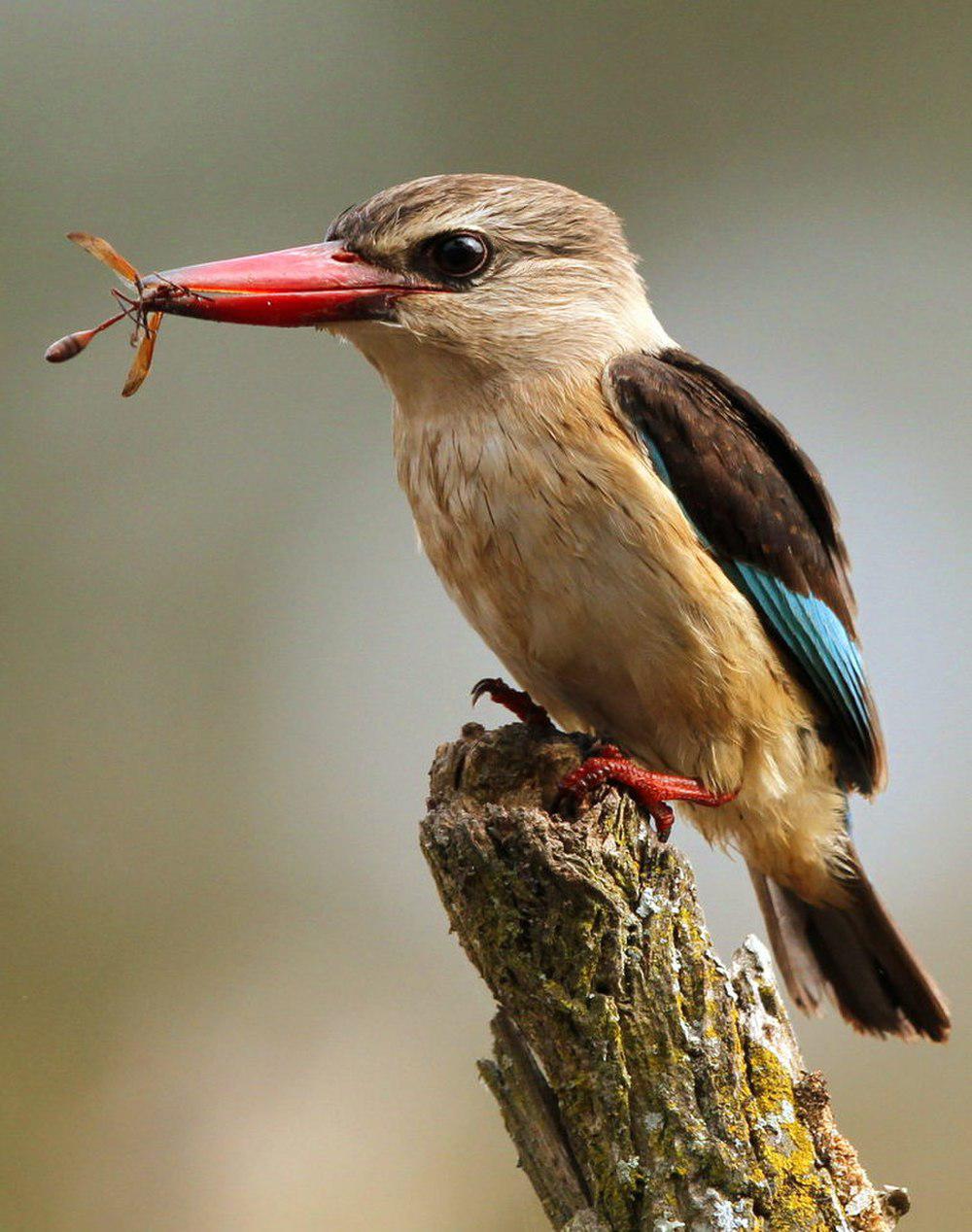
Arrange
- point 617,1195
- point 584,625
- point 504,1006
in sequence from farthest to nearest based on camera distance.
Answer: point 584,625
point 504,1006
point 617,1195

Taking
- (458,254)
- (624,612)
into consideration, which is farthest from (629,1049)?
(458,254)

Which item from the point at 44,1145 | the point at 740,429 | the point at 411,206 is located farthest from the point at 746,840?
the point at 44,1145

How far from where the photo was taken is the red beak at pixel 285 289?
277 cm

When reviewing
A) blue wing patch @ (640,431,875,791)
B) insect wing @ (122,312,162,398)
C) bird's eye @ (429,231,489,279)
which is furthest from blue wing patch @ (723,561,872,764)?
insect wing @ (122,312,162,398)

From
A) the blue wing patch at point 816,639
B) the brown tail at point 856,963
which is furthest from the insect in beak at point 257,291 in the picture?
the brown tail at point 856,963

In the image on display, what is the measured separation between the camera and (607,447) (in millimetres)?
2885

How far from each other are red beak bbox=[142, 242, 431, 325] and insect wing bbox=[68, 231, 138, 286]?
1.3 inches

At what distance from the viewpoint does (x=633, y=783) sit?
253 cm

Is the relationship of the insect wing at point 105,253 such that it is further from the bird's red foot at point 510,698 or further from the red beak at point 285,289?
the bird's red foot at point 510,698

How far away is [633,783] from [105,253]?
4.58ft

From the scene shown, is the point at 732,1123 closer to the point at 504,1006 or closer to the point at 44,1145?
the point at 504,1006

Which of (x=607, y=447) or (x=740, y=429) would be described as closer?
(x=607, y=447)

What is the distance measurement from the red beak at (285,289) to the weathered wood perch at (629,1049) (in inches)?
45.0

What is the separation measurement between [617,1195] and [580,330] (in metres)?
1.80
